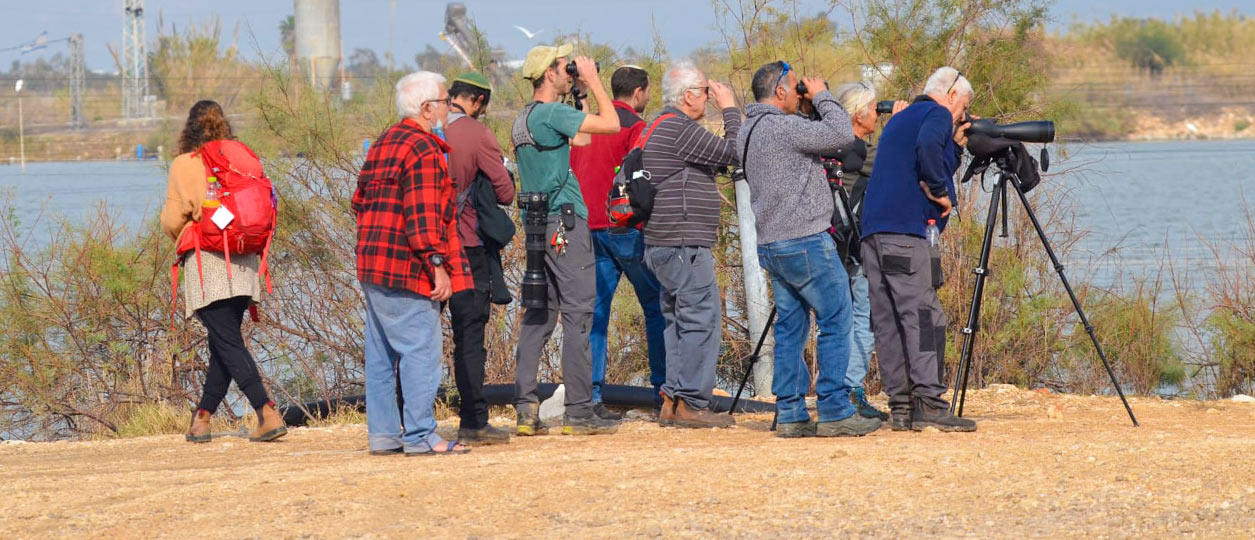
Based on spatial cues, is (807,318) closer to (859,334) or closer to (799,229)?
(799,229)

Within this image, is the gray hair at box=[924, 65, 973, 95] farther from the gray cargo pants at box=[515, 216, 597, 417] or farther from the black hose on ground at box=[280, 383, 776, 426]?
the black hose on ground at box=[280, 383, 776, 426]

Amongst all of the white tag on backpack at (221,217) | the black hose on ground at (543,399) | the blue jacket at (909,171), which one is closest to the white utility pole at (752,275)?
the black hose on ground at (543,399)

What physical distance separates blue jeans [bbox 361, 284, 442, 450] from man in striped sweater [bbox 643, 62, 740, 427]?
121cm

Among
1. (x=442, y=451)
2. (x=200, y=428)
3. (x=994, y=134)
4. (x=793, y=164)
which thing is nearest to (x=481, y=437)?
(x=442, y=451)

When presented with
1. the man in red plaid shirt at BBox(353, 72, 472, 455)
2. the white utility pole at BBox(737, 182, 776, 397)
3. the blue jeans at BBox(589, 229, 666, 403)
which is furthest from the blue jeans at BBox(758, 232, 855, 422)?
the white utility pole at BBox(737, 182, 776, 397)

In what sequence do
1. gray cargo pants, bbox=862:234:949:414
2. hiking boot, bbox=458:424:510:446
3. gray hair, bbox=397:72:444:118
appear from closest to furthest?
1. gray hair, bbox=397:72:444:118
2. gray cargo pants, bbox=862:234:949:414
3. hiking boot, bbox=458:424:510:446

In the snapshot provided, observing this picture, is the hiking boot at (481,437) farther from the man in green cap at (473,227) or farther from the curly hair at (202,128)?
the curly hair at (202,128)

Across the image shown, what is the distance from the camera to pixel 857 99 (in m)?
7.71

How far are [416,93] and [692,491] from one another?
208 cm

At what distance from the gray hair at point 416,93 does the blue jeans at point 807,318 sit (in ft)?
5.43

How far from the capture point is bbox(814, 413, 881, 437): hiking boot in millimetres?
7062

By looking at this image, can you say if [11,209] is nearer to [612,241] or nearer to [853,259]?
[612,241]

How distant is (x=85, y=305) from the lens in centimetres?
1059

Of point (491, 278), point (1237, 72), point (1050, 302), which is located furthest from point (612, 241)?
point (1237, 72)
